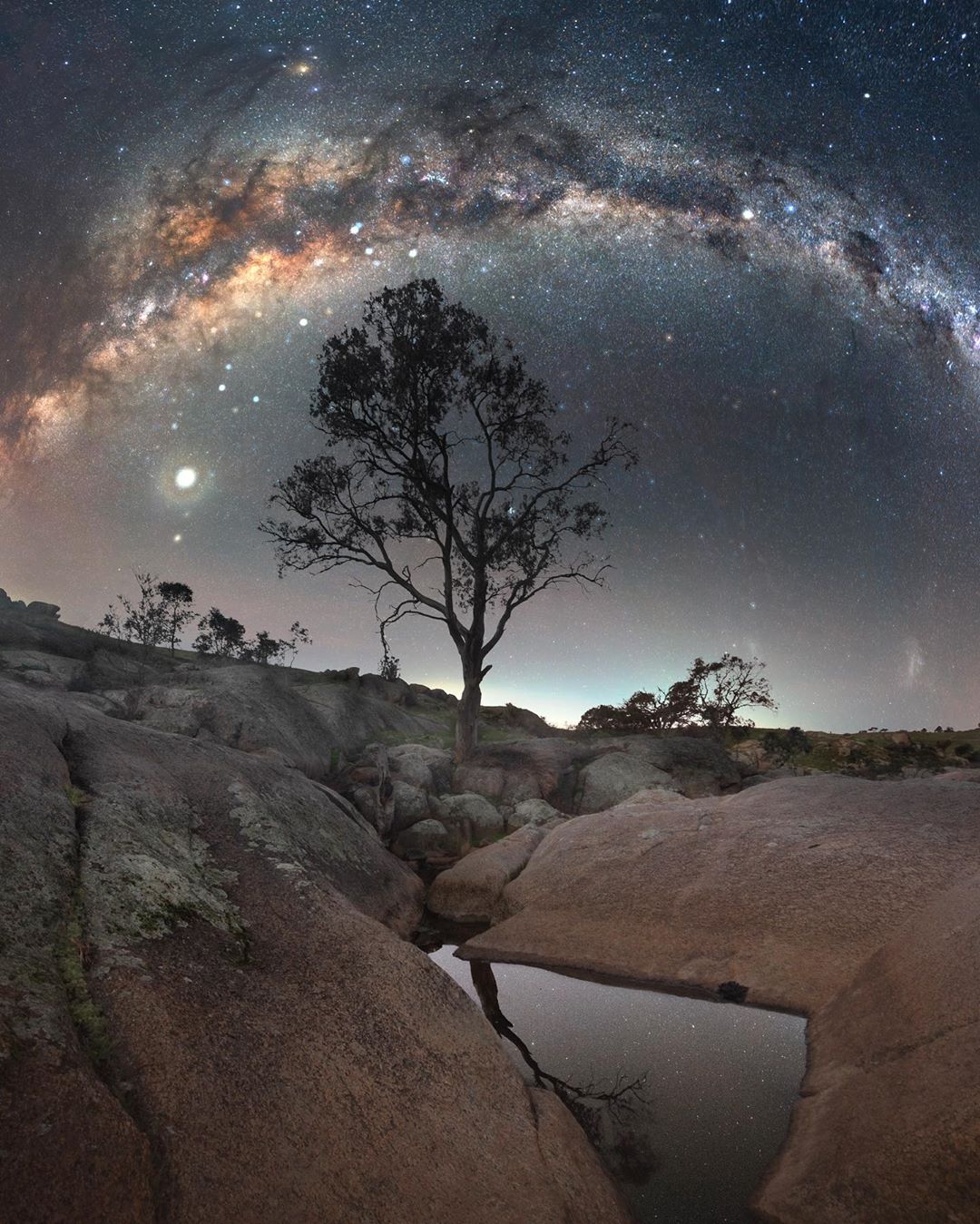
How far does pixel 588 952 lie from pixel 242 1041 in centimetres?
447

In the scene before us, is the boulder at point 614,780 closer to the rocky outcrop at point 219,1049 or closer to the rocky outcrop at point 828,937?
the rocky outcrop at point 828,937

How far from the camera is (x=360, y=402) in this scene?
23953 millimetres

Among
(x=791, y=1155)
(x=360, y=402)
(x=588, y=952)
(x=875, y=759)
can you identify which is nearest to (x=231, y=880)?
(x=588, y=952)

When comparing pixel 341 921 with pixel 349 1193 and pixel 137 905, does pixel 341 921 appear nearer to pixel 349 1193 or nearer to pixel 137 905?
pixel 137 905

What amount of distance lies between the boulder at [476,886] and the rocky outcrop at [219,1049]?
3.73 m

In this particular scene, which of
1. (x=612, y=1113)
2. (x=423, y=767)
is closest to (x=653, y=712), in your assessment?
(x=423, y=767)

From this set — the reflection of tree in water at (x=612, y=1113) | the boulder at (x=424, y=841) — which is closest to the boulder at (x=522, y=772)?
the boulder at (x=424, y=841)

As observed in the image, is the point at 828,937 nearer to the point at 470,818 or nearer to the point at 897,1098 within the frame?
the point at 897,1098

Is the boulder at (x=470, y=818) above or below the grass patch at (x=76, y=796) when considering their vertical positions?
below

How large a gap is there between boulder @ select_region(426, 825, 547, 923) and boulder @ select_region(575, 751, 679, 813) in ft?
29.3

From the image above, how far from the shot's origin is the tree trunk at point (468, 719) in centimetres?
2197

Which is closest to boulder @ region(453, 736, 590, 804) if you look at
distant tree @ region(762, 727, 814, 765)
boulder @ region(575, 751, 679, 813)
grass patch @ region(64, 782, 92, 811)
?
boulder @ region(575, 751, 679, 813)

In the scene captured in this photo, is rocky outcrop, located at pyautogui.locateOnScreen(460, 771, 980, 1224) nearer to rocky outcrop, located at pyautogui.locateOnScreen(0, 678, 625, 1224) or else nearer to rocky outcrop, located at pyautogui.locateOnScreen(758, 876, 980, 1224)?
rocky outcrop, located at pyautogui.locateOnScreen(758, 876, 980, 1224)

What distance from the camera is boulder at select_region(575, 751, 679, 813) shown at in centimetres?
1859
